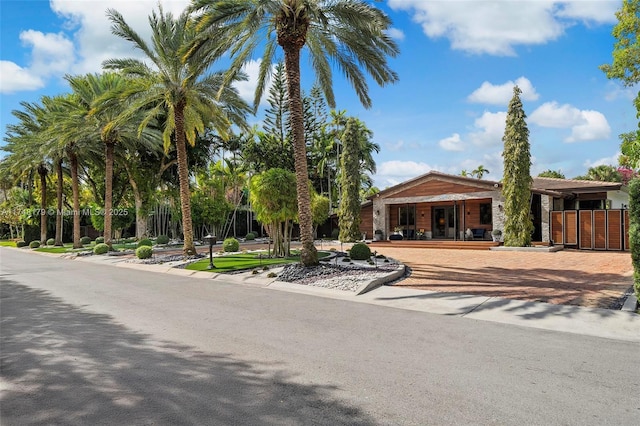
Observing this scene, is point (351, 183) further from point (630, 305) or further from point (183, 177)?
point (630, 305)

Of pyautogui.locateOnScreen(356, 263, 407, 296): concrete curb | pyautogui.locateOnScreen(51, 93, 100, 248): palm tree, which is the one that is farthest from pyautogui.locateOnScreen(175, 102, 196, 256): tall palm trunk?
pyautogui.locateOnScreen(356, 263, 407, 296): concrete curb

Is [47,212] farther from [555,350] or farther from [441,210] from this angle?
[555,350]

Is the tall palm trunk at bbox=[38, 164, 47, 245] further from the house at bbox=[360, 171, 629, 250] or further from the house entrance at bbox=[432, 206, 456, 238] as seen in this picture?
the house entrance at bbox=[432, 206, 456, 238]

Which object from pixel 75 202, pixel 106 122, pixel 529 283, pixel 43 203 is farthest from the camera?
pixel 43 203

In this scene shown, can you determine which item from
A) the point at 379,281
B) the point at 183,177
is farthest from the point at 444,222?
the point at 379,281

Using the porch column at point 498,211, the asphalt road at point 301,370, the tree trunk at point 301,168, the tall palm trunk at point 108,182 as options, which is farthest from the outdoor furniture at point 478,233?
the tall palm trunk at point 108,182

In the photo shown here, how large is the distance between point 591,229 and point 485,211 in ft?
21.0

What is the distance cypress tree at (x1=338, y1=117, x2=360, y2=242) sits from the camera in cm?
2975

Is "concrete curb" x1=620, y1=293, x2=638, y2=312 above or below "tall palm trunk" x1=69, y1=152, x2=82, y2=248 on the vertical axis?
below

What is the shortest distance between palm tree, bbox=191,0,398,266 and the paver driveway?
4.28 meters

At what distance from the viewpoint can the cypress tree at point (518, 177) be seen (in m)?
22.4

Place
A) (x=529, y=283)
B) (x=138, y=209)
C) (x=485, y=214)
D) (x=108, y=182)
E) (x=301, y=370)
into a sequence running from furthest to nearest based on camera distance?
(x=138, y=209) < (x=485, y=214) < (x=108, y=182) < (x=529, y=283) < (x=301, y=370)

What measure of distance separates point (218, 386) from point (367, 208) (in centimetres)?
2824

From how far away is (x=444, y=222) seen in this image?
95.1ft
